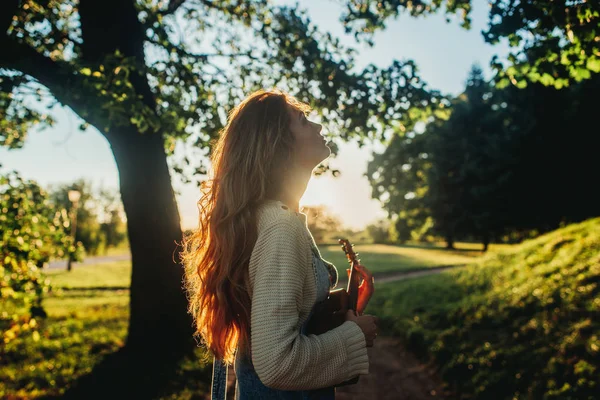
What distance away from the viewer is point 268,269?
4.57ft

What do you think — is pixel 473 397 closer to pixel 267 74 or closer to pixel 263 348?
pixel 263 348

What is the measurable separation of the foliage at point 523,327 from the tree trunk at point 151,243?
423 cm

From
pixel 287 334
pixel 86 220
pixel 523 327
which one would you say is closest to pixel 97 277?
pixel 523 327

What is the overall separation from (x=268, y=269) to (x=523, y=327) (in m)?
5.83

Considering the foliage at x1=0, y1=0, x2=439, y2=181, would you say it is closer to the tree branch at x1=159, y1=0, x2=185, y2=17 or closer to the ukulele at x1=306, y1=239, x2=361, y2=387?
the tree branch at x1=159, y1=0, x2=185, y2=17

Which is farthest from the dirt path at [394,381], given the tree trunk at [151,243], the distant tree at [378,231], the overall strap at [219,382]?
the distant tree at [378,231]

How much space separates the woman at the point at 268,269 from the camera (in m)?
1.36

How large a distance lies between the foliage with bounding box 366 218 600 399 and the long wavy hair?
4.13m

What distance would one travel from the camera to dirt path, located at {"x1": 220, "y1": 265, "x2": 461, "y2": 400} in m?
5.34

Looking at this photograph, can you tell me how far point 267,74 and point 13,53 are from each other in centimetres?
406

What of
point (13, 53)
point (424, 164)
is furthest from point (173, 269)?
point (424, 164)

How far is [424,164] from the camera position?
24.6 m

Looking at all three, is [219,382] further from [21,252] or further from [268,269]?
[21,252]

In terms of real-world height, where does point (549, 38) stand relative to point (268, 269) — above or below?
above
